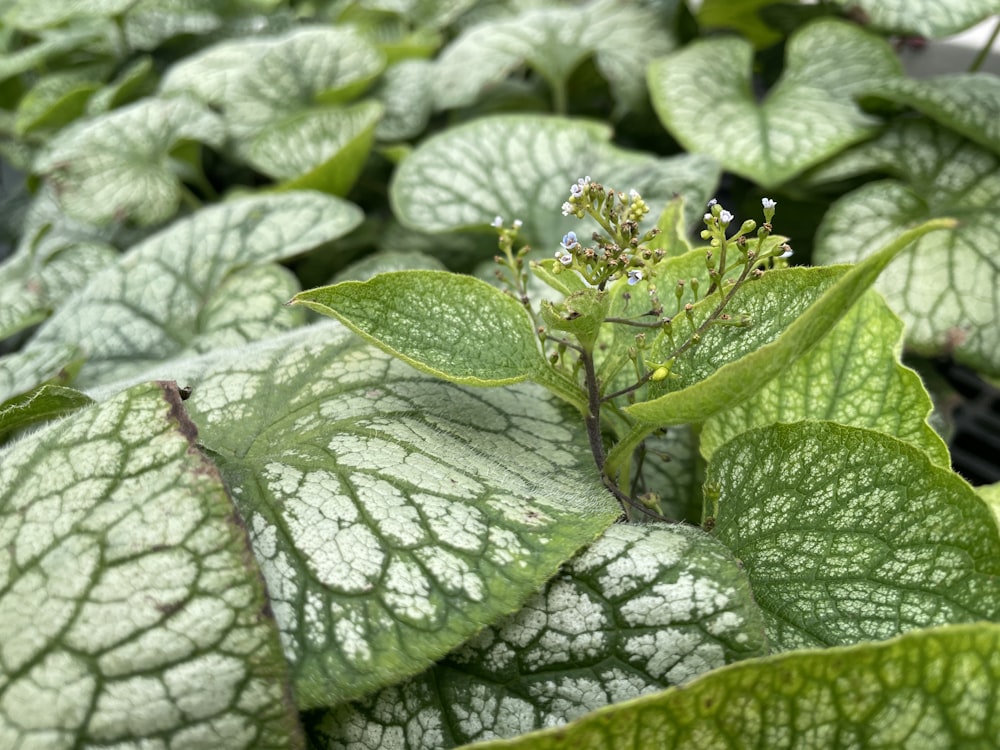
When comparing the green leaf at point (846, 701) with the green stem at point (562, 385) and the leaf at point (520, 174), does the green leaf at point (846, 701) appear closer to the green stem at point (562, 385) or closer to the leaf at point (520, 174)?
the green stem at point (562, 385)

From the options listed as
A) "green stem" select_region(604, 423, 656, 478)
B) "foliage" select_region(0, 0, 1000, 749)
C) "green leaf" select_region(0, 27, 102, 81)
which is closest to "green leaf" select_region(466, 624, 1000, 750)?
"foliage" select_region(0, 0, 1000, 749)

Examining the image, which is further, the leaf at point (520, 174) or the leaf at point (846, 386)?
the leaf at point (520, 174)

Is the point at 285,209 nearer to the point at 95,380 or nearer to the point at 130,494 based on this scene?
the point at 95,380

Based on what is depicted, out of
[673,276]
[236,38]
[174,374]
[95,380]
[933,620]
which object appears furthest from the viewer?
[236,38]

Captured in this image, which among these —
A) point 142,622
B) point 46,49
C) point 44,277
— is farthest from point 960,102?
point 46,49

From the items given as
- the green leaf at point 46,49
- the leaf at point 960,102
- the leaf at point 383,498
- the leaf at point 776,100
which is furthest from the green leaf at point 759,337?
the green leaf at point 46,49

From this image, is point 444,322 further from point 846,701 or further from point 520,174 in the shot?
point 520,174

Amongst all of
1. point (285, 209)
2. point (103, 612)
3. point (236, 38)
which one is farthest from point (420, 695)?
point (236, 38)
